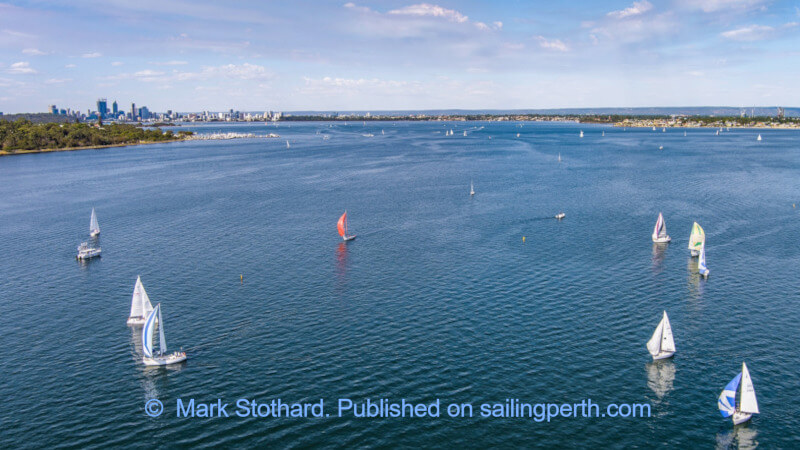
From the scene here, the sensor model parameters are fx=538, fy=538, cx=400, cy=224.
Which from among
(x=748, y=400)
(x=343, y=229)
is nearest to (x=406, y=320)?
(x=748, y=400)

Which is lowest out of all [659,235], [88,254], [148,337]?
[148,337]

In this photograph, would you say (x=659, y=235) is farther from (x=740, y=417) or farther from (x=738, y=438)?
(x=738, y=438)

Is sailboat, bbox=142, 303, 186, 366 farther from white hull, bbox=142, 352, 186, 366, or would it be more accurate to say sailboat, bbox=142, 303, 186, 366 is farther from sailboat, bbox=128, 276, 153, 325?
sailboat, bbox=128, 276, 153, 325

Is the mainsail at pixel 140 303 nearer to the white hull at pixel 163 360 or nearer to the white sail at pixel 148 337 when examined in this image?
the white sail at pixel 148 337

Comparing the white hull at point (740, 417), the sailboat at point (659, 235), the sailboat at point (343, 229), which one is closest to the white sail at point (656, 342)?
the white hull at point (740, 417)

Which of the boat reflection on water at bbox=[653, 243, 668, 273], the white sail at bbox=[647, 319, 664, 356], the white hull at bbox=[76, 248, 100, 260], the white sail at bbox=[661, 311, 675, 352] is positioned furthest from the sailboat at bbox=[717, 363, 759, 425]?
the white hull at bbox=[76, 248, 100, 260]

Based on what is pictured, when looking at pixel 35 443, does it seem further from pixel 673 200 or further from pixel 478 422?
pixel 673 200

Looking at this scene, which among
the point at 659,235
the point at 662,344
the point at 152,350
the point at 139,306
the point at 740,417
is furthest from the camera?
the point at 659,235
